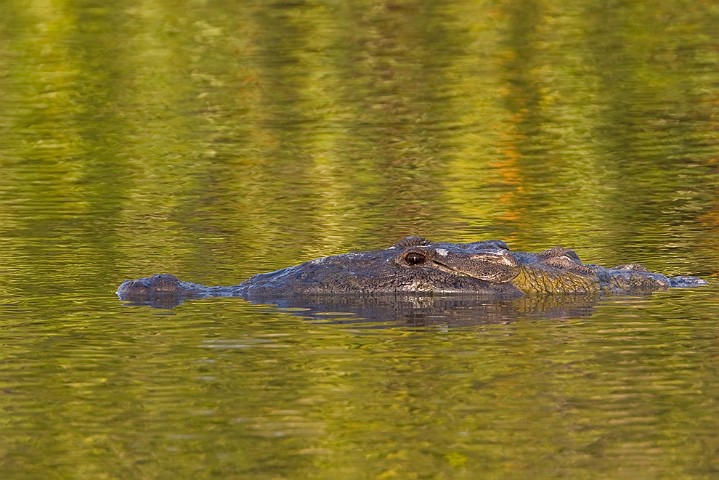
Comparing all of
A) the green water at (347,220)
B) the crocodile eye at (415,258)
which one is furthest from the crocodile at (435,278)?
the green water at (347,220)

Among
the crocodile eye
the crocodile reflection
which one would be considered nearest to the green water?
the crocodile reflection

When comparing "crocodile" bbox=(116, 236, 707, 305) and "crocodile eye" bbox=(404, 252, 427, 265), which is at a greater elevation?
"crocodile eye" bbox=(404, 252, 427, 265)

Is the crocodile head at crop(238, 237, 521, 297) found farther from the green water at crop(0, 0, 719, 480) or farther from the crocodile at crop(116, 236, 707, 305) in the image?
the green water at crop(0, 0, 719, 480)

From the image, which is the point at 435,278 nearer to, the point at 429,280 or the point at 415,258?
the point at 429,280

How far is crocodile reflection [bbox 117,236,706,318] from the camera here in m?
15.9

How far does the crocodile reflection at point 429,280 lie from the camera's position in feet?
A: 52.2

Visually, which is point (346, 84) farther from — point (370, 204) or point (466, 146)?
point (370, 204)

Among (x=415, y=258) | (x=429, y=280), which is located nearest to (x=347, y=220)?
(x=415, y=258)

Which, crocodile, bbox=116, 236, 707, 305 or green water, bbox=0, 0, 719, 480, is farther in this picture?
crocodile, bbox=116, 236, 707, 305

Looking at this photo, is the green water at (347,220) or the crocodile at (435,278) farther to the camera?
the crocodile at (435,278)

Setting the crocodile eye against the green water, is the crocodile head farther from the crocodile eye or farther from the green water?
the green water

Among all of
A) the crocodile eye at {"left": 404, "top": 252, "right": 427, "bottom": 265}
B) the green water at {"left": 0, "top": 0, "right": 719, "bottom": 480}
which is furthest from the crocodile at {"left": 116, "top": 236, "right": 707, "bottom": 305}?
the green water at {"left": 0, "top": 0, "right": 719, "bottom": 480}

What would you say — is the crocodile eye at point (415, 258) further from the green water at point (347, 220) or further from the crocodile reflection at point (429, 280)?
the green water at point (347, 220)

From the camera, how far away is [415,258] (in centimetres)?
1602
